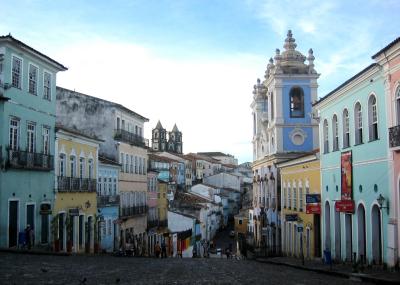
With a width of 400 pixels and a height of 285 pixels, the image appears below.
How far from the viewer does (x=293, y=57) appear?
5150 cm

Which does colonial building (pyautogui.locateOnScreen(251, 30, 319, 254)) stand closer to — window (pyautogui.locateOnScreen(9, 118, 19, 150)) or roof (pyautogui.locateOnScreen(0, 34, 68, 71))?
roof (pyautogui.locateOnScreen(0, 34, 68, 71))

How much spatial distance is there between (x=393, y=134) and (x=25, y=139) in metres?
16.2

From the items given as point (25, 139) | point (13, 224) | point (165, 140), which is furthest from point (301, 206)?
point (165, 140)

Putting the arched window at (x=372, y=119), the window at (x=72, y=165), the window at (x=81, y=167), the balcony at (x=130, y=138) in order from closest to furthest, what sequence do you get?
the arched window at (x=372, y=119) → the window at (x=72, y=165) → the window at (x=81, y=167) → the balcony at (x=130, y=138)

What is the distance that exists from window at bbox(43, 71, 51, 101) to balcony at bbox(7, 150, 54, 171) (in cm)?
306

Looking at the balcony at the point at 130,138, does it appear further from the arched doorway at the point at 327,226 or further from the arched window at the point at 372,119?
the arched window at the point at 372,119

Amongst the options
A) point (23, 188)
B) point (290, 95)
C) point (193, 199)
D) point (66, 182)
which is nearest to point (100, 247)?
point (66, 182)

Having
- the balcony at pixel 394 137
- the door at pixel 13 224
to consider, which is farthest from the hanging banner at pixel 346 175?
the door at pixel 13 224

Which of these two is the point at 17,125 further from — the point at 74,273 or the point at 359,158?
the point at 359,158

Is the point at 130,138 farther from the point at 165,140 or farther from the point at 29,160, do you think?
the point at 165,140

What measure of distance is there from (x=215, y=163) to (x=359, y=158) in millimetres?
129454

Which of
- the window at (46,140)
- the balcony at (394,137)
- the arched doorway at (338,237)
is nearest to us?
the balcony at (394,137)

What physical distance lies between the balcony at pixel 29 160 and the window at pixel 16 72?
10.0ft

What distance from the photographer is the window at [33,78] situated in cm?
2920
